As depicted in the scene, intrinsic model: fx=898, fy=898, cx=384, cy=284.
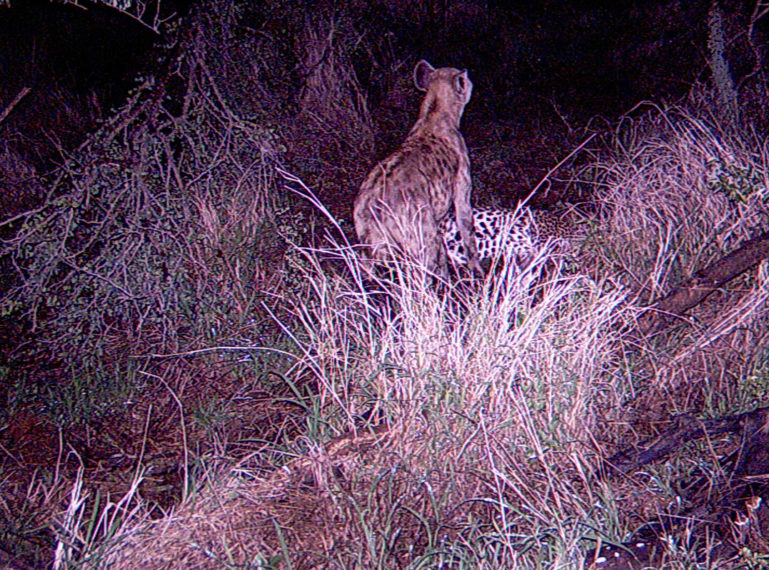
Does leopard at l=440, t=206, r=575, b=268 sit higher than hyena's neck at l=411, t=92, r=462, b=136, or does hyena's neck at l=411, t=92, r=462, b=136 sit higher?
hyena's neck at l=411, t=92, r=462, b=136

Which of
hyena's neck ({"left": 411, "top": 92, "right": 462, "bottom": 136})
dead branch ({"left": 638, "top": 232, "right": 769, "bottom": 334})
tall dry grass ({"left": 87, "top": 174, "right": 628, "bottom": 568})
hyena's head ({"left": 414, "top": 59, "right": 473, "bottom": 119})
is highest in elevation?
hyena's head ({"left": 414, "top": 59, "right": 473, "bottom": 119})

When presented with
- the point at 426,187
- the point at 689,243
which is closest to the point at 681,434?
the point at 689,243

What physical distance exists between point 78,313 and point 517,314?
2614 millimetres

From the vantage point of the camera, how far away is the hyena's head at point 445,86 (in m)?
6.73

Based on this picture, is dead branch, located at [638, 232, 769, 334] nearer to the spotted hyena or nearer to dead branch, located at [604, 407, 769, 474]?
dead branch, located at [604, 407, 769, 474]

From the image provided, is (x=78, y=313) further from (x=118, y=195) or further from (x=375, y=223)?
(x=375, y=223)

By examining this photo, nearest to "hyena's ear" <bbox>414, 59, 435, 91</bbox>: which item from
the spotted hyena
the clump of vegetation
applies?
the spotted hyena

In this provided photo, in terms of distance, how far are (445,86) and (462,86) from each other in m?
0.21

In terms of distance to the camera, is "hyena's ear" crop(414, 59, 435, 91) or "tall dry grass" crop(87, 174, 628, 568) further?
"hyena's ear" crop(414, 59, 435, 91)

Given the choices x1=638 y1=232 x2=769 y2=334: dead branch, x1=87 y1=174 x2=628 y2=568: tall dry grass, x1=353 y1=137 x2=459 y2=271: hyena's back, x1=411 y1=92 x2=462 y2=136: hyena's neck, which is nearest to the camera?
x1=87 y1=174 x2=628 y2=568: tall dry grass

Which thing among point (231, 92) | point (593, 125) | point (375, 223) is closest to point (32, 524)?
point (375, 223)

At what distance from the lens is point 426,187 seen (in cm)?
593

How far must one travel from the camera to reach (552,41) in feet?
30.9

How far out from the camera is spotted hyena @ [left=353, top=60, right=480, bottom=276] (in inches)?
220
